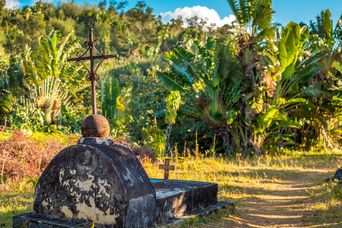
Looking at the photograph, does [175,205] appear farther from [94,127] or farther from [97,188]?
[94,127]

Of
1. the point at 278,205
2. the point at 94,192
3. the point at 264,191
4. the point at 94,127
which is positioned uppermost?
the point at 94,127

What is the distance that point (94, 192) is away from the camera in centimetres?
548

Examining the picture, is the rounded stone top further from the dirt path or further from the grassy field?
the dirt path

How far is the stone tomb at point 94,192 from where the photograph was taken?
540cm

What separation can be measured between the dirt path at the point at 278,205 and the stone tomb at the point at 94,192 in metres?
1.60

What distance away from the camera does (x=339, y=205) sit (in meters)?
7.78

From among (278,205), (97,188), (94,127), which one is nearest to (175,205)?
(97,188)

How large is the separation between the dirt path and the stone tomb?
160 cm

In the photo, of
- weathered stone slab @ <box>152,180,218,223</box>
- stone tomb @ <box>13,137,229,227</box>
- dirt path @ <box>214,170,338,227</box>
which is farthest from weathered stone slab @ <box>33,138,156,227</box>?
dirt path @ <box>214,170,338,227</box>

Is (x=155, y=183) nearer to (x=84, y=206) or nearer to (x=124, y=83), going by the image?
(x=84, y=206)

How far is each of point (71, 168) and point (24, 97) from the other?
12.1m

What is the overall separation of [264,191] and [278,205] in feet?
4.21

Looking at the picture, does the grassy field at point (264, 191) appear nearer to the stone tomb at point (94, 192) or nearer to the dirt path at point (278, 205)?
the dirt path at point (278, 205)

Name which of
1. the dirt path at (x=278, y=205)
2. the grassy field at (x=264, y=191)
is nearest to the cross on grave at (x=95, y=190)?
the grassy field at (x=264, y=191)
